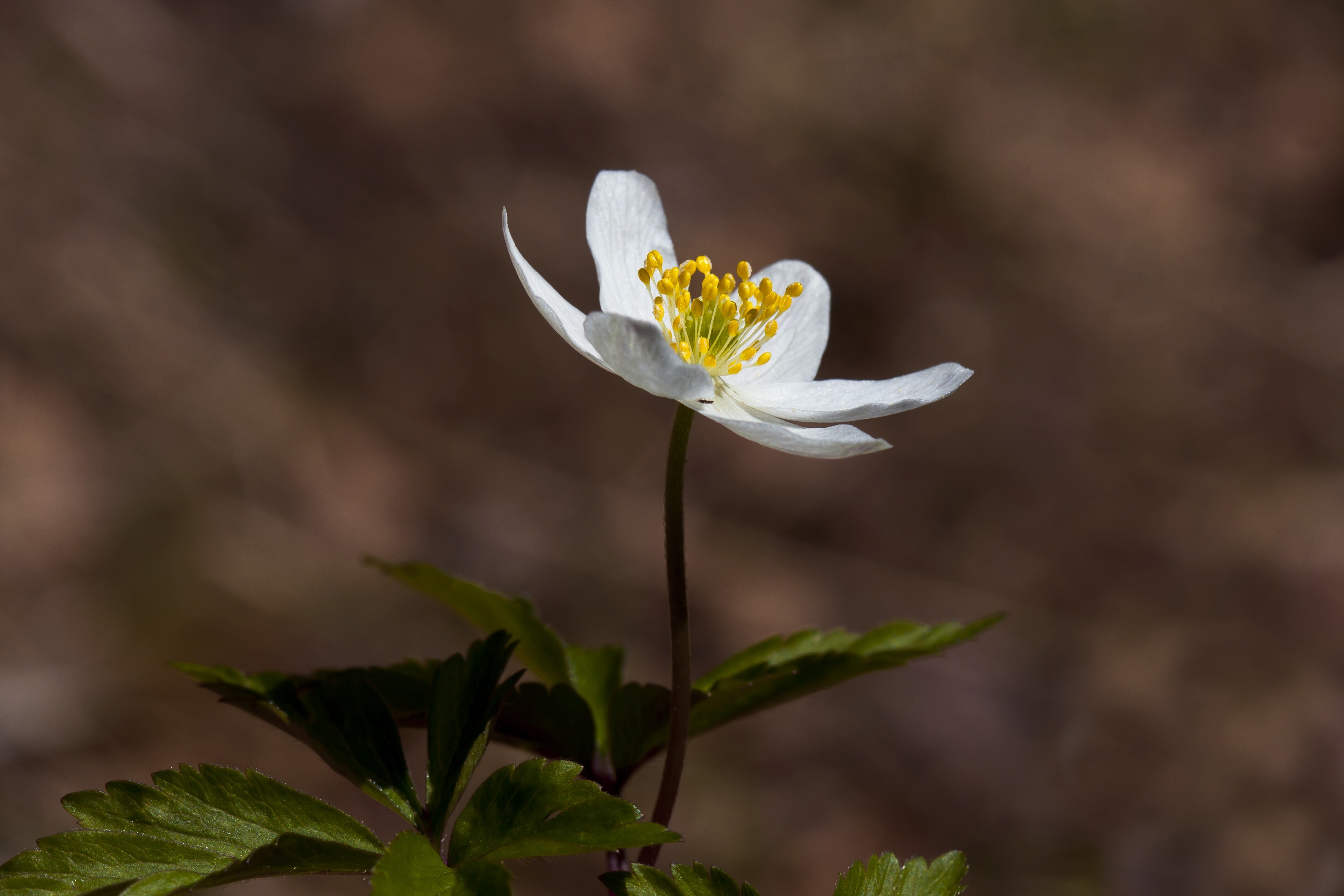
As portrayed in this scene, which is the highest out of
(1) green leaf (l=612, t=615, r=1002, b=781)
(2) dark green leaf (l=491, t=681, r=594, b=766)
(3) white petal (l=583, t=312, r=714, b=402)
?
(3) white petal (l=583, t=312, r=714, b=402)

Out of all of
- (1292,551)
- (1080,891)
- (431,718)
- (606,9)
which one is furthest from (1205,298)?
(431,718)

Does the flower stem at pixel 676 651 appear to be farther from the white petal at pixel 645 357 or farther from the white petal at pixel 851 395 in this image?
the white petal at pixel 851 395

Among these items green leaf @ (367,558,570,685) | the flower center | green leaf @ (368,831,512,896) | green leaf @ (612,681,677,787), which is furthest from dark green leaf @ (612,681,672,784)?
the flower center

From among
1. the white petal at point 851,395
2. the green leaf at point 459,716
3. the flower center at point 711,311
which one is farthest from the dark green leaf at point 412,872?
the flower center at point 711,311

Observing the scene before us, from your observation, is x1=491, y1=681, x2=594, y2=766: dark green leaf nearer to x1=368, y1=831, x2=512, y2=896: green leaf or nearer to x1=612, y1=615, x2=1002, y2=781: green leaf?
x1=612, y1=615, x2=1002, y2=781: green leaf

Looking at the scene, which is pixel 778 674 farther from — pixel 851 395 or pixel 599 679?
pixel 851 395

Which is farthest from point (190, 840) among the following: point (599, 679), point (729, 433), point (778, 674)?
point (729, 433)
